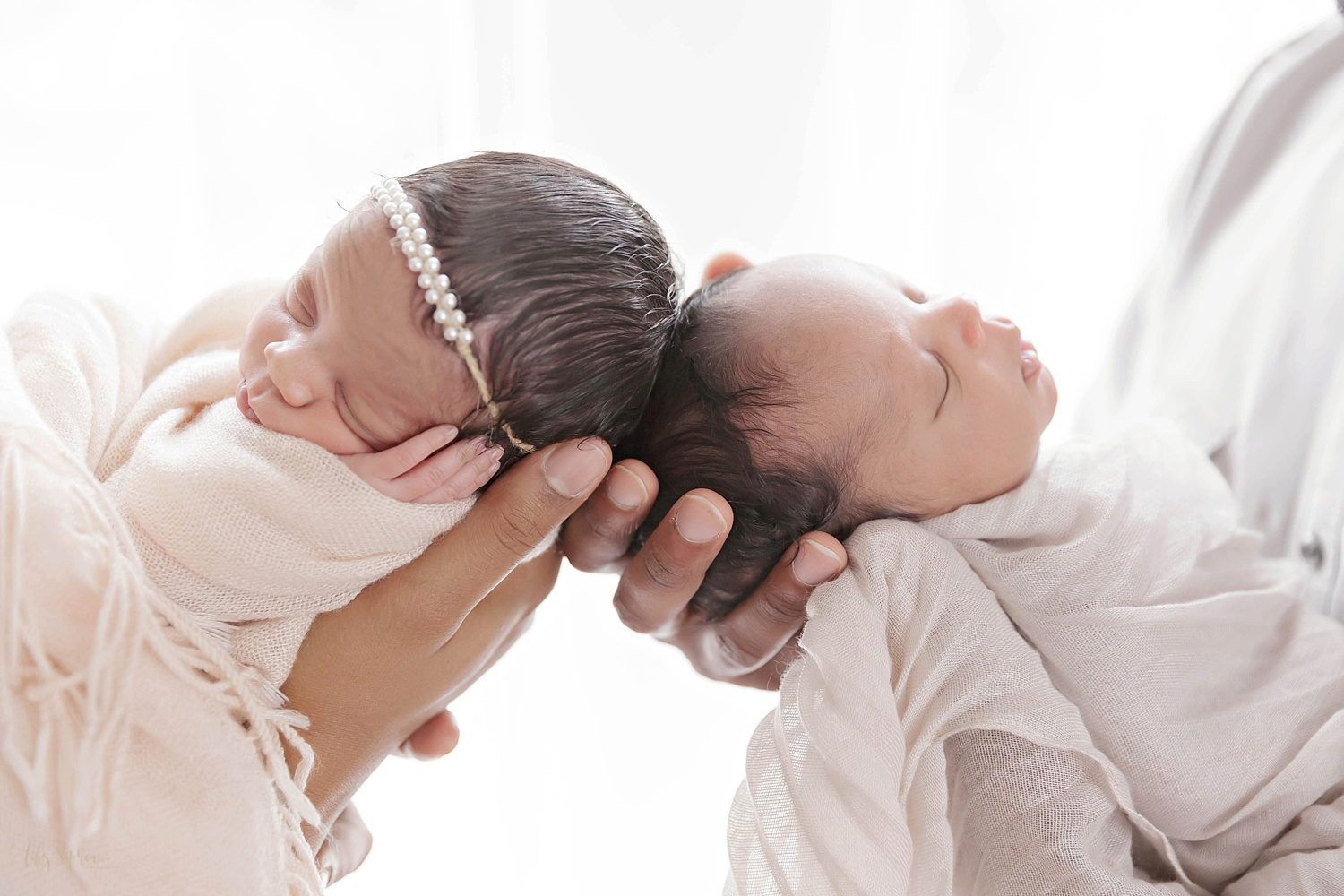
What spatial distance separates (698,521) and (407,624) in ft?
1.04

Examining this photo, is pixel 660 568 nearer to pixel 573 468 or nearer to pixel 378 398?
pixel 573 468

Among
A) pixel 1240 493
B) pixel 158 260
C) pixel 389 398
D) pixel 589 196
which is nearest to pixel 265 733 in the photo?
pixel 389 398

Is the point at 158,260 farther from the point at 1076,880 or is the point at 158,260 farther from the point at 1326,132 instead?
the point at 1326,132

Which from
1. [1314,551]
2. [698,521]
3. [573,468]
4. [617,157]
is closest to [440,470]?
[573,468]

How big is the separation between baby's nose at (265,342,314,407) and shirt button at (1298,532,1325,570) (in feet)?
4.00

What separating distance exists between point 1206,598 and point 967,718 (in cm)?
36

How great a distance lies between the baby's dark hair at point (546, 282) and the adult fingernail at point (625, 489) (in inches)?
2.0

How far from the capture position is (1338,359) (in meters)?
1.31

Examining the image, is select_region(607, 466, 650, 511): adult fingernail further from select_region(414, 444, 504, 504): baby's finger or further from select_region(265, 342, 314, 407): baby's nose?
select_region(265, 342, 314, 407): baby's nose

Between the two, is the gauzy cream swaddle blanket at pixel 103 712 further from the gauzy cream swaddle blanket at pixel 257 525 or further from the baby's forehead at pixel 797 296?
the baby's forehead at pixel 797 296

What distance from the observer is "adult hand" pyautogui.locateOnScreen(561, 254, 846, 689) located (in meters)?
1.03

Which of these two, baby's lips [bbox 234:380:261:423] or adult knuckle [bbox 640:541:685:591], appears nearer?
baby's lips [bbox 234:380:261:423]

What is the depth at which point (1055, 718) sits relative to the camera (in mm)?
960

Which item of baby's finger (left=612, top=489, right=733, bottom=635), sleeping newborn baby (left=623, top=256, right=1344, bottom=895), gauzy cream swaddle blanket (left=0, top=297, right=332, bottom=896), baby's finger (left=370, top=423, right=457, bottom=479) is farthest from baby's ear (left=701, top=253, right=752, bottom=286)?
gauzy cream swaddle blanket (left=0, top=297, right=332, bottom=896)
